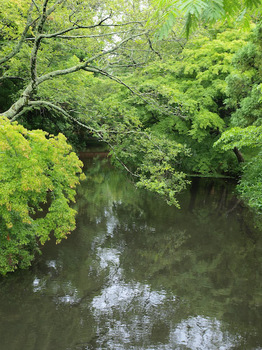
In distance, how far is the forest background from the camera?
6.45 m

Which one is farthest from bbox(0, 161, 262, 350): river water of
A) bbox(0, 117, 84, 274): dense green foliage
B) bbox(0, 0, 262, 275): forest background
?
bbox(0, 0, 262, 275): forest background

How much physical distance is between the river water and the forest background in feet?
3.52

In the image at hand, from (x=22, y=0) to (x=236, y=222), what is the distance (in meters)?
10.9

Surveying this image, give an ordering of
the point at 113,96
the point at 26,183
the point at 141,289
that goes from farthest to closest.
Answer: the point at 113,96 → the point at 141,289 → the point at 26,183

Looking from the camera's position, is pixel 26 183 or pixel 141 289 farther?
pixel 141 289

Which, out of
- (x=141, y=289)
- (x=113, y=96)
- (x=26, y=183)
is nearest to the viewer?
(x=26, y=183)

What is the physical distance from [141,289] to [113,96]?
46.2 feet

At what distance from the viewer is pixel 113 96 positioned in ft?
63.5

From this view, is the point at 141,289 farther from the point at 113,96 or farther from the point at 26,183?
the point at 113,96

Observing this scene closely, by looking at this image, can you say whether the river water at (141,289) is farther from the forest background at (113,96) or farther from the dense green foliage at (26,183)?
the forest background at (113,96)

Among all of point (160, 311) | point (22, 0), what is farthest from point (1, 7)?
point (160, 311)

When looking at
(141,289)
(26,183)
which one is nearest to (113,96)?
(26,183)

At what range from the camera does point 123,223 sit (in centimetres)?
1247

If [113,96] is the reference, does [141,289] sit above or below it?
below
